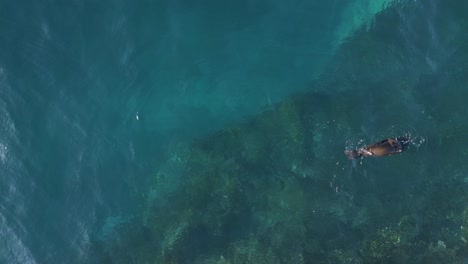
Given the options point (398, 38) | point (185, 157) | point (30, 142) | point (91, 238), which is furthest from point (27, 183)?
point (398, 38)

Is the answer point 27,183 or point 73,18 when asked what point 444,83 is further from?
point 27,183

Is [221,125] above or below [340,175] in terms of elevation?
above

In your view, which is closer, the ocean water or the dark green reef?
the dark green reef

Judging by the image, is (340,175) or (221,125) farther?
(221,125)
